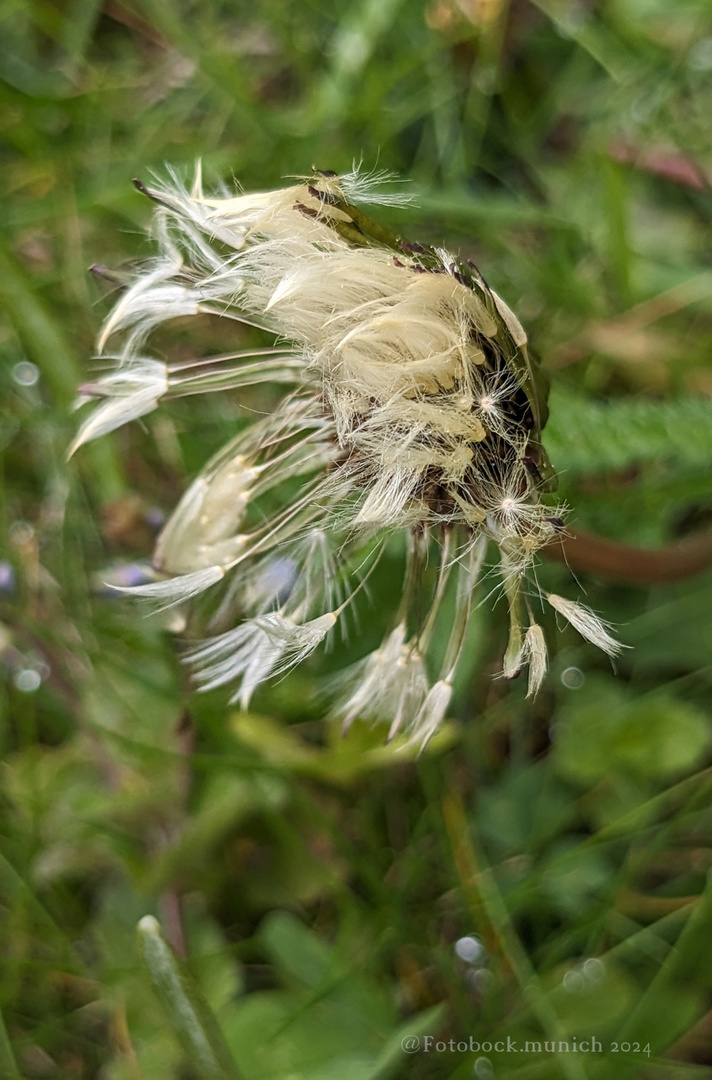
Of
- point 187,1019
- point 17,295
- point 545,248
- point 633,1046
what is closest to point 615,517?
point 545,248

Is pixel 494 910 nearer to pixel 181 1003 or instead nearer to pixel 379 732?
pixel 379 732

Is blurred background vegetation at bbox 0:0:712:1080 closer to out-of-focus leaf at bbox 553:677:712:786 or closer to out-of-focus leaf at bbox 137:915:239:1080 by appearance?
out-of-focus leaf at bbox 553:677:712:786

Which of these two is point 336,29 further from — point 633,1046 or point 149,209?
point 633,1046

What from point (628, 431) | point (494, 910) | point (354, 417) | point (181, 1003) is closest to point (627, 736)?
point (494, 910)

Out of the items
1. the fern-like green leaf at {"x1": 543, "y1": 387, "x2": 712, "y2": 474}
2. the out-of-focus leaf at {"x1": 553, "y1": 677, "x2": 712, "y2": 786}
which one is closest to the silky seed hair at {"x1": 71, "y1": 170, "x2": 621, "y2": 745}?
the fern-like green leaf at {"x1": 543, "y1": 387, "x2": 712, "y2": 474}

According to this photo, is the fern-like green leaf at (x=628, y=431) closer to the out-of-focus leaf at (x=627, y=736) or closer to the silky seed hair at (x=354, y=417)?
the silky seed hair at (x=354, y=417)
